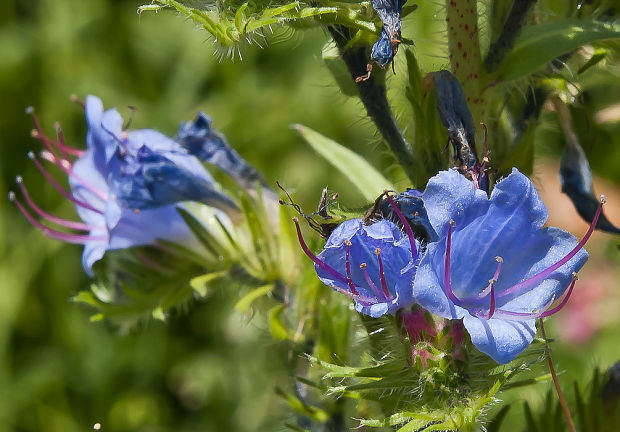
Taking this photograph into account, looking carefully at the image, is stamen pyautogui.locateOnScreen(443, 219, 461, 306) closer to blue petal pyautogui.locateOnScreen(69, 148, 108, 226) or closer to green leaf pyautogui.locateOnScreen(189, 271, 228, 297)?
green leaf pyautogui.locateOnScreen(189, 271, 228, 297)

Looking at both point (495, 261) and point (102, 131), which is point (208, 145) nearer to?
point (102, 131)

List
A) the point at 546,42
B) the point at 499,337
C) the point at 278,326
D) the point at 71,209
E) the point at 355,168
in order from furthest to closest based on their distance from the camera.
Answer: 1. the point at 71,209
2. the point at 278,326
3. the point at 355,168
4. the point at 546,42
5. the point at 499,337

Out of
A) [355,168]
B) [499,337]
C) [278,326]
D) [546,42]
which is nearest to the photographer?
[499,337]

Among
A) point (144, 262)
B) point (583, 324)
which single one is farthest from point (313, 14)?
point (583, 324)

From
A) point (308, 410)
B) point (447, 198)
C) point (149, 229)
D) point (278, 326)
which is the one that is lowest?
point (308, 410)

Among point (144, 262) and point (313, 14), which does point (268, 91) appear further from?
point (313, 14)

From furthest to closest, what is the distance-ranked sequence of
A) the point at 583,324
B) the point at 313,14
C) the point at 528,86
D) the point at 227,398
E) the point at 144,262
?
1. the point at 583,324
2. the point at 227,398
3. the point at 144,262
4. the point at 528,86
5. the point at 313,14

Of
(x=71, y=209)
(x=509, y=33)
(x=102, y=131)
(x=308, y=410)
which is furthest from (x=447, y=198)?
(x=71, y=209)
